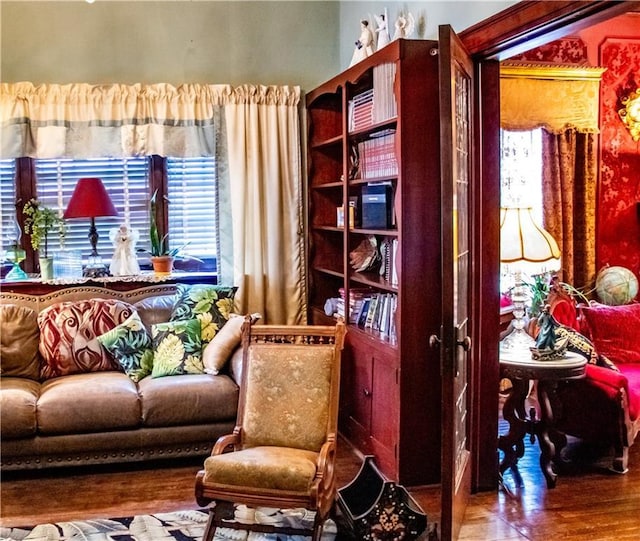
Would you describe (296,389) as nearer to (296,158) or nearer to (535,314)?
(535,314)

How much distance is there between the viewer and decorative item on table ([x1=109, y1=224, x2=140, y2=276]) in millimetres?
5070

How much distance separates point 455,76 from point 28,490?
2926mm

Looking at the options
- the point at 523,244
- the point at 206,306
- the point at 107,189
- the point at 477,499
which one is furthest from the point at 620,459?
the point at 107,189

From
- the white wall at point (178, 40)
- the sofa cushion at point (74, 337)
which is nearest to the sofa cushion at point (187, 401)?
the sofa cushion at point (74, 337)

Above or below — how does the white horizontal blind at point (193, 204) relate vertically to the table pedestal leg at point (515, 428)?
above

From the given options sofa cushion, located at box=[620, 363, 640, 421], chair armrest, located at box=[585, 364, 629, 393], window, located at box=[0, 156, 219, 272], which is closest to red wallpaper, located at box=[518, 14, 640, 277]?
sofa cushion, located at box=[620, 363, 640, 421]

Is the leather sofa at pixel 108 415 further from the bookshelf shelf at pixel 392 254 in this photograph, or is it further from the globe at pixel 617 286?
the globe at pixel 617 286

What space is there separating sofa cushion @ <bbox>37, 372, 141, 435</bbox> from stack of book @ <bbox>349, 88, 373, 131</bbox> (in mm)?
1968

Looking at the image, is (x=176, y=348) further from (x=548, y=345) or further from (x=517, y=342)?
(x=548, y=345)

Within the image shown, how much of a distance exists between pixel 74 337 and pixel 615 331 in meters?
3.33

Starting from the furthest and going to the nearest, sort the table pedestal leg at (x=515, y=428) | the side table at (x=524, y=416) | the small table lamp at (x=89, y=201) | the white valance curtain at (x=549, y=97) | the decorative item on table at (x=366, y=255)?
the white valance curtain at (x=549, y=97) → the small table lamp at (x=89, y=201) → the decorative item on table at (x=366, y=255) → the table pedestal leg at (x=515, y=428) → the side table at (x=524, y=416)

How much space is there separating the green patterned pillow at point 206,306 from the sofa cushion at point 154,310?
5cm

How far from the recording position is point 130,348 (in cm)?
438

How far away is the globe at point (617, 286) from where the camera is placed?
518 centimetres
